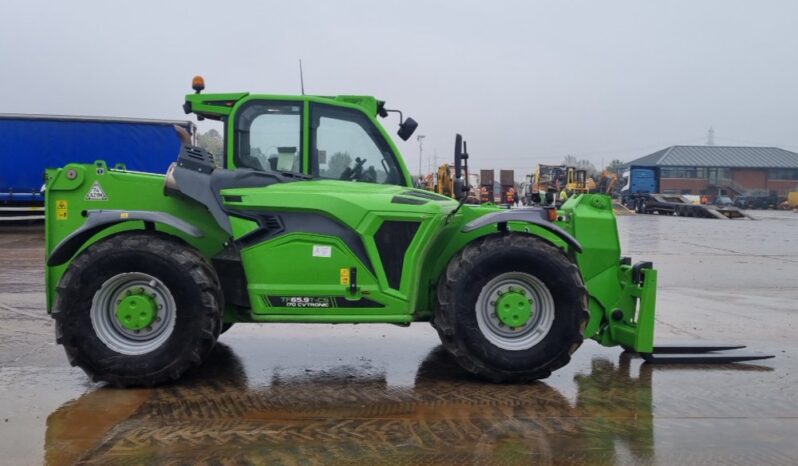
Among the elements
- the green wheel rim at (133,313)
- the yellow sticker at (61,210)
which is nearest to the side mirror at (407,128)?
the green wheel rim at (133,313)

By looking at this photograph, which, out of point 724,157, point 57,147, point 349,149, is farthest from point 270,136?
point 724,157

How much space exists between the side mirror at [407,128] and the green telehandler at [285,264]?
551mm

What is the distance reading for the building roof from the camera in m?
83.4

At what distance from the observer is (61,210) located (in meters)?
5.42

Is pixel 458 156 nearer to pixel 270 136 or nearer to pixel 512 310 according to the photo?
pixel 512 310

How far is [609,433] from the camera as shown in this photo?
434cm

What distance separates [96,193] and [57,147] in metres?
18.8

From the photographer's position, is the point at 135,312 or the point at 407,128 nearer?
the point at 135,312

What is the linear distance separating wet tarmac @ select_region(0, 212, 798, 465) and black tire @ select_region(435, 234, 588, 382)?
184 mm

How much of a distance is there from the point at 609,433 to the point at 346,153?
2933 mm

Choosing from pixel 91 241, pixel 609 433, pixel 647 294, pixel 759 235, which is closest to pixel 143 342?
pixel 91 241

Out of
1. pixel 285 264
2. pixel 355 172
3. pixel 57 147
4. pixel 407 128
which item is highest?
pixel 57 147

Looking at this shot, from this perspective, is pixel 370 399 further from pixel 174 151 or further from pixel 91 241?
pixel 174 151

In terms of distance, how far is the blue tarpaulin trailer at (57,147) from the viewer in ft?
72.2
